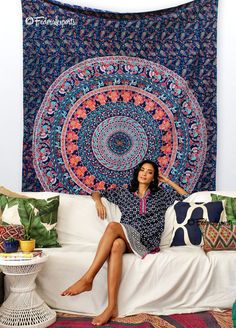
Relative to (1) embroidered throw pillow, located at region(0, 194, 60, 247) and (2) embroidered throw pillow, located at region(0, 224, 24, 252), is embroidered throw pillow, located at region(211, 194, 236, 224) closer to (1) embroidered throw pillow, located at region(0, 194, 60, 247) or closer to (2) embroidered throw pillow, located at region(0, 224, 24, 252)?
(1) embroidered throw pillow, located at region(0, 194, 60, 247)

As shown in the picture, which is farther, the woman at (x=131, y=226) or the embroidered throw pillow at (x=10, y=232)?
the embroidered throw pillow at (x=10, y=232)

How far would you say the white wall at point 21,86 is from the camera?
445cm

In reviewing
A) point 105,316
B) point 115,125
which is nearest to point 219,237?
point 105,316

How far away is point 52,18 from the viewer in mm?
4414

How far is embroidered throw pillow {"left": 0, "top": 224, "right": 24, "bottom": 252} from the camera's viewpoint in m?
3.42

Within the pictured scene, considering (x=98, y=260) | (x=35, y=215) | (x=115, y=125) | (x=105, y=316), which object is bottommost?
(x=105, y=316)

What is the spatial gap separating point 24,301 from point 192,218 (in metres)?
1.39

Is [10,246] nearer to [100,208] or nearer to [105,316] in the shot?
[105,316]

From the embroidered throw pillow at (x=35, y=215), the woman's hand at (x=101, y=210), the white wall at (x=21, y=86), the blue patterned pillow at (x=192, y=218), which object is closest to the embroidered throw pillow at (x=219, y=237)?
the blue patterned pillow at (x=192, y=218)

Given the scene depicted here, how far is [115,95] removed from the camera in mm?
4418

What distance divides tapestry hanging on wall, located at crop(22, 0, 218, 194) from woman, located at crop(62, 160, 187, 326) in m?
0.48

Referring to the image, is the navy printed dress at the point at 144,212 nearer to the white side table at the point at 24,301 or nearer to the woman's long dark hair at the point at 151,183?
the woman's long dark hair at the point at 151,183

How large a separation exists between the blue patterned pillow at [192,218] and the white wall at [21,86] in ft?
2.40

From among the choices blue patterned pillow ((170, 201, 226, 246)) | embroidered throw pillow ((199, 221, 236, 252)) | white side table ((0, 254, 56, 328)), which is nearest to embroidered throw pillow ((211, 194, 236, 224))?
blue patterned pillow ((170, 201, 226, 246))
